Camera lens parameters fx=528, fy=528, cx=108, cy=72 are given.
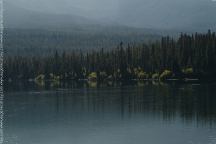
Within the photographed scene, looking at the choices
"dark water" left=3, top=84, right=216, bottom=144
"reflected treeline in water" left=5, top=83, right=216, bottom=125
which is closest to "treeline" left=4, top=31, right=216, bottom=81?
"reflected treeline in water" left=5, top=83, right=216, bottom=125

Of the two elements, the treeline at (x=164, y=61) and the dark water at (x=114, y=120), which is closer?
the dark water at (x=114, y=120)

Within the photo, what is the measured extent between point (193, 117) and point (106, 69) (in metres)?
122

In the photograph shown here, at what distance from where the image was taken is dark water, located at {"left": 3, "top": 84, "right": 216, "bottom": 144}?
5491cm

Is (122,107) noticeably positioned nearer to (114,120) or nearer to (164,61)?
(114,120)

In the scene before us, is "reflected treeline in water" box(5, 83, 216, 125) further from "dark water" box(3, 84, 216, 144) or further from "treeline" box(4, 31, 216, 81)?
"treeline" box(4, 31, 216, 81)

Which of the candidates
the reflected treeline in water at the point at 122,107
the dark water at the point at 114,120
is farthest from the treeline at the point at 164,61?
the dark water at the point at 114,120

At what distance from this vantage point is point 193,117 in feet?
223

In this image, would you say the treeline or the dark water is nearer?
the dark water

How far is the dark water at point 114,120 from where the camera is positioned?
54906 mm

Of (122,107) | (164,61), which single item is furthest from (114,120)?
(164,61)

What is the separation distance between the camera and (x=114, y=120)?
67625 millimetres

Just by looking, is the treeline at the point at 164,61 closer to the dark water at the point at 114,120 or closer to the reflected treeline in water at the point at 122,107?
the reflected treeline in water at the point at 122,107

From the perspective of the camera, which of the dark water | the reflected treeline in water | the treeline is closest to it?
the dark water

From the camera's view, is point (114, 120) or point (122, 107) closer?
point (114, 120)
